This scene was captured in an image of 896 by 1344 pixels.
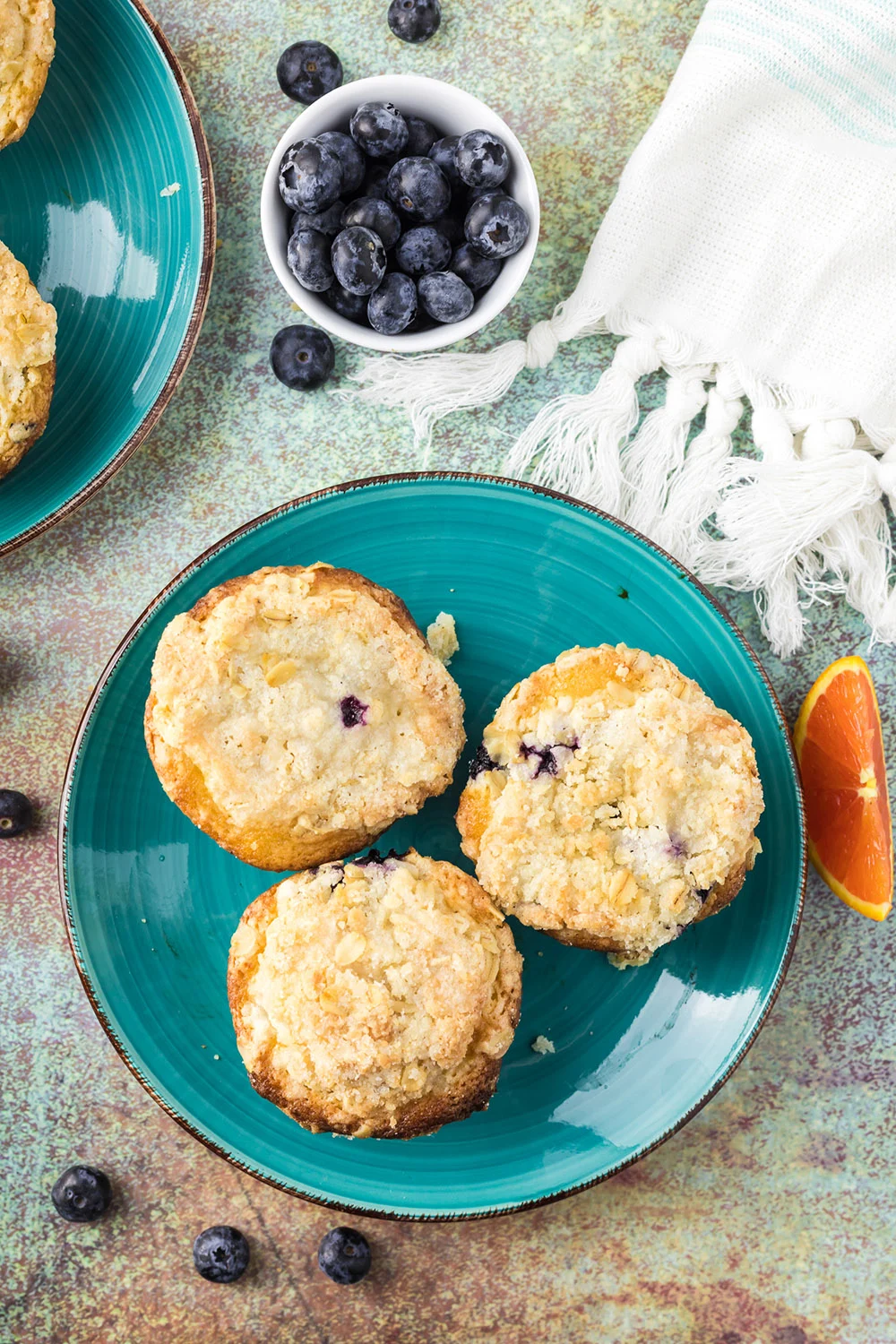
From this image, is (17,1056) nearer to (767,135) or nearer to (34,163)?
(34,163)

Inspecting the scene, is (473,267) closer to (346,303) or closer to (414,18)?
(346,303)

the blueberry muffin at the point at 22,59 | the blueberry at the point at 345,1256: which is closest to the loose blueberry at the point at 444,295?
the blueberry muffin at the point at 22,59

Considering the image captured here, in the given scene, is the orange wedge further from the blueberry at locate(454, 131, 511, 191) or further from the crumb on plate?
the blueberry at locate(454, 131, 511, 191)

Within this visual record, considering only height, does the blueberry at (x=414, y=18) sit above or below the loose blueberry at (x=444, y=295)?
above

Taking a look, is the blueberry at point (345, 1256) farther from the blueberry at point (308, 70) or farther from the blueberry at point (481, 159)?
the blueberry at point (308, 70)

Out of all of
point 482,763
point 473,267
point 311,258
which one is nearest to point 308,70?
point 311,258

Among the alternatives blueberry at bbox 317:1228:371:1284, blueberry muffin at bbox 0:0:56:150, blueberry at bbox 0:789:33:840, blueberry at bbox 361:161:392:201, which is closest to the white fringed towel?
blueberry at bbox 361:161:392:201

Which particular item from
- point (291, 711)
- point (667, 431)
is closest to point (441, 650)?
point (291, 711)
